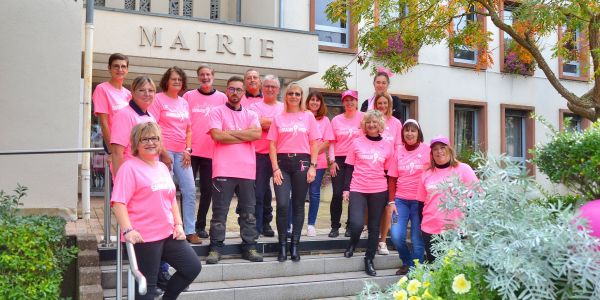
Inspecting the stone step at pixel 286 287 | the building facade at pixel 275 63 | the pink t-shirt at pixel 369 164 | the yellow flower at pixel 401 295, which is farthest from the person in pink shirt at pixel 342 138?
the yellow flower at pixel 401 295

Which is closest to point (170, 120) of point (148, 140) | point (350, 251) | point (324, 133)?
point (148, 140)

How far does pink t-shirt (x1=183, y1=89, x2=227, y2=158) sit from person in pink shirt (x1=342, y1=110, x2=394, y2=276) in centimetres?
154

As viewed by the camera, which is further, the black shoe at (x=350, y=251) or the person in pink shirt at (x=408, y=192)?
the black shoe at (x=350, y=251)

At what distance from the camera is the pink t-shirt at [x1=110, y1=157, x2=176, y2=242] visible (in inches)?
164

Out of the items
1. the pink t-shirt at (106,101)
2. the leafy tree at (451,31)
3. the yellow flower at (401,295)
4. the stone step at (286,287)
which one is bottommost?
the stone step at (286,287)

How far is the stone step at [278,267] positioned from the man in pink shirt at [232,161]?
153 millimetres

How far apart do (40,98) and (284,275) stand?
4.31m

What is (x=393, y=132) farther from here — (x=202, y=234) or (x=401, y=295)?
(x=401, y=295)

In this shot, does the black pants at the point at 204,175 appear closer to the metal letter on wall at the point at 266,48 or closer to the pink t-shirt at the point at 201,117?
the pink t-shirt at the point at 201,117

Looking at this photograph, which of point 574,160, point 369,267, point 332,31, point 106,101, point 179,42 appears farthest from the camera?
point 332,31

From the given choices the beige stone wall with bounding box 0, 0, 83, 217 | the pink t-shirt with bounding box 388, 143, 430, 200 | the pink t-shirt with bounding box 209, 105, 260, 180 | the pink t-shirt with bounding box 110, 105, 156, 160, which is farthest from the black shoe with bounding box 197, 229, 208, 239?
the beige stone wall with bounding box 0, 0, 83, 217

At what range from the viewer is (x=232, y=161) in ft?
19.1

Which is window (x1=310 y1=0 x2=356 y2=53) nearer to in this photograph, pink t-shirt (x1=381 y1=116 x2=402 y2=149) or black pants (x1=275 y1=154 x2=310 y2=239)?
pink t-shirt (x1=381 y1=116 x2=402 y2=149)

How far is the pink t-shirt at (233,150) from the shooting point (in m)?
5.81
